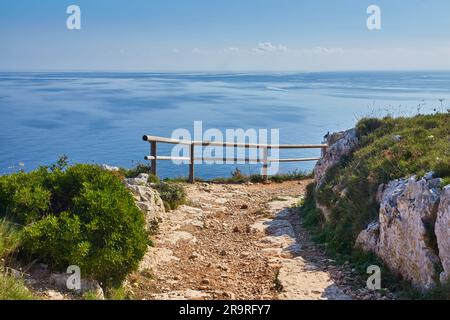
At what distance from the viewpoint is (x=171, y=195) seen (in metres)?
11.8

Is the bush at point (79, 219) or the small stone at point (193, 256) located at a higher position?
the bush at point (79, 219)

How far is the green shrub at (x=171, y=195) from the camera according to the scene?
11.6m

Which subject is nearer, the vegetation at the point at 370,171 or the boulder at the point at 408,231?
the boulder at the point at 408,231

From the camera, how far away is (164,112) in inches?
2509

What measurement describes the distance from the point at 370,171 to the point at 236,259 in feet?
9.70

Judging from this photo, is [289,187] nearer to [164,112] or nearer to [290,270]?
[290,270]

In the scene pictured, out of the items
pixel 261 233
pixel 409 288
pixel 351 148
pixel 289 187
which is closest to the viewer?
pixel 409 288

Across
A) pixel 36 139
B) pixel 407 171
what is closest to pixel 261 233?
pixel 407 171

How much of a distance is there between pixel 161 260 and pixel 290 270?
2212 millimetres

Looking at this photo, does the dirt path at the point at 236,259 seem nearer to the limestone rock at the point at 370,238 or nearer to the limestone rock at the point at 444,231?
the limestone rock at the point at 370,238

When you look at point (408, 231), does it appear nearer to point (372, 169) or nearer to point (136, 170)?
point (372, 169)

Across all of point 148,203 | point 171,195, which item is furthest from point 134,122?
point 148,203

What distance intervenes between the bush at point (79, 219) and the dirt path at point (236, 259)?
634 mm

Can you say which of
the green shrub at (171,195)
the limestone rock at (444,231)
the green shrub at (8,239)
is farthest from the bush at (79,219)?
the green shrub at (171,195)
